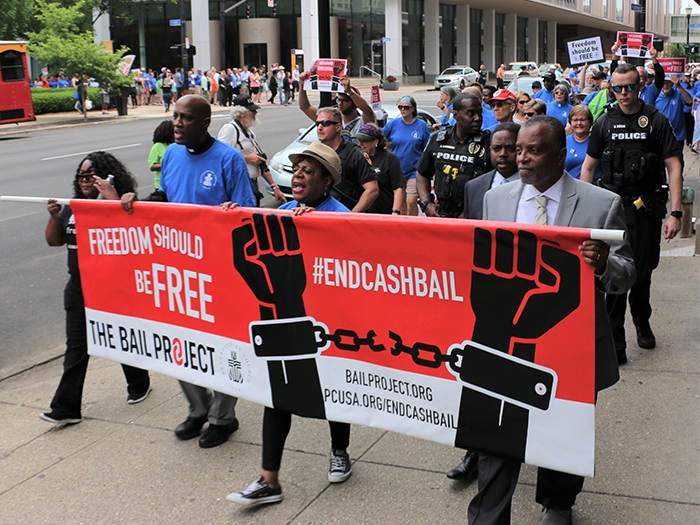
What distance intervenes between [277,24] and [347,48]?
6279 mm

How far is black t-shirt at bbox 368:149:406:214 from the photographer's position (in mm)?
7109

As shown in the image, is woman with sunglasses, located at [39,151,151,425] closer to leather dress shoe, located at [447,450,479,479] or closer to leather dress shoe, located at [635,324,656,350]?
leather dress shoe, located at [447,450,479,479]

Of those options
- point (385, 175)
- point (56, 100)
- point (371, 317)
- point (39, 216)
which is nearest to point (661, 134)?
point (385, 175)

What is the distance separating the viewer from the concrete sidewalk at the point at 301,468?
376 cm

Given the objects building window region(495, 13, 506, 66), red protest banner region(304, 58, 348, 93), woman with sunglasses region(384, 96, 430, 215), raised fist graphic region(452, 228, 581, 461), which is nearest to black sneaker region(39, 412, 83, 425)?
raised fist graphic region(452, 228, 581, 461)

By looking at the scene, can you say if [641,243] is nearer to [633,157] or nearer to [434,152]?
[633,157]

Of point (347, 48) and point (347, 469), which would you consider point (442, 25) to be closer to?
point (347, 48)

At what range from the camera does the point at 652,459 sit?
163 inches

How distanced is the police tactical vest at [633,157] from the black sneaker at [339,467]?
3.00 m

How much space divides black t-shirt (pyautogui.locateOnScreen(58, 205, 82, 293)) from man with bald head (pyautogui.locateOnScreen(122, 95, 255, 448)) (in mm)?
668

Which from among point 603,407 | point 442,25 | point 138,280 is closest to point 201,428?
point 138,280

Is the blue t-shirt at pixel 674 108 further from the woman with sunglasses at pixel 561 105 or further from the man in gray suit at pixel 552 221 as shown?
the man in gray suit at pixel 552 221

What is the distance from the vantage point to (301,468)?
4.26 meters

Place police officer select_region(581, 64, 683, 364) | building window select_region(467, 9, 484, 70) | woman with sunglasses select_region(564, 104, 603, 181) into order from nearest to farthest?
police officer select_region(581, 64, 683, 364) < woman with sunglasses select_region(564, 104, 603, 181) < building window select_region(467, 9, 484, 70)
